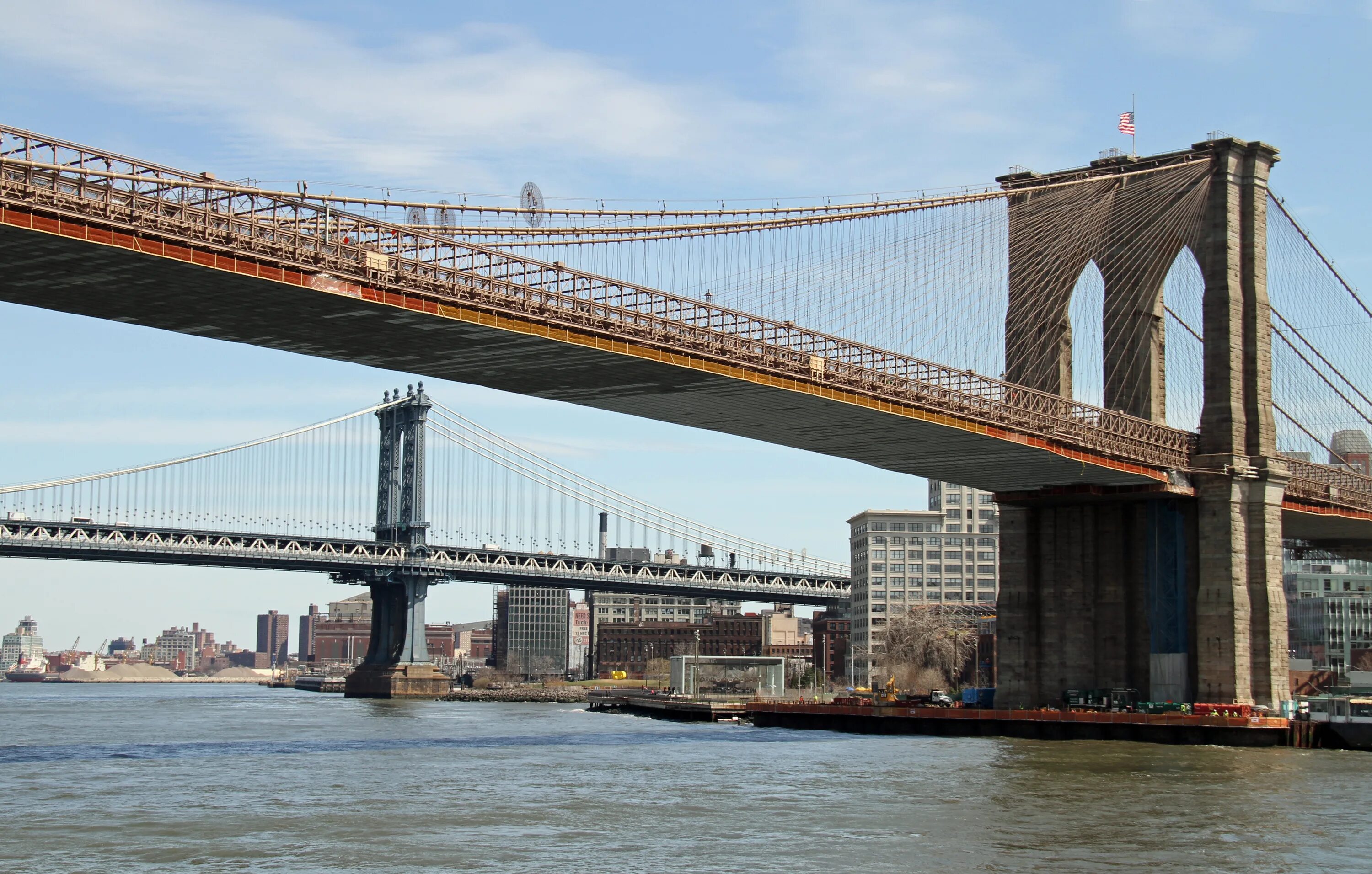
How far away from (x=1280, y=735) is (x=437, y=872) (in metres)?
40.1

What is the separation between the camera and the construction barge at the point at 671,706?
3501 inches

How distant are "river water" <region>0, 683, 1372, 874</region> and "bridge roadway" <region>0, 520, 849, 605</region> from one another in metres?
65.8

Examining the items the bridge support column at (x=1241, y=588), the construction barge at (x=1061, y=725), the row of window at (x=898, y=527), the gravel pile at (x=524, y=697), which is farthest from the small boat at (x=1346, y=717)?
the row of window at (x=898, y=527)

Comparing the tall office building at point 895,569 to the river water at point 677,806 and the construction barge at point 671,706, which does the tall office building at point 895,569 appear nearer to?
the construction barge at point 671,706

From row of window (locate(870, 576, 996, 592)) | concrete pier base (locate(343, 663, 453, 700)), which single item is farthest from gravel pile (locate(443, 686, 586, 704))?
row of window (locate(870, 576, 996, 592))

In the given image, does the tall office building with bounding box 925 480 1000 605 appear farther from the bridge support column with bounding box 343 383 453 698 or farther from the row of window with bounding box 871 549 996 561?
the bridge support column with bounding box 343 383 453 698

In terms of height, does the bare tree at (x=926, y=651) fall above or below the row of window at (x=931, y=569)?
below

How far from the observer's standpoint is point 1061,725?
63688 mm

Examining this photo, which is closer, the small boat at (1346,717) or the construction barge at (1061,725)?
the small boat at (1346,717)

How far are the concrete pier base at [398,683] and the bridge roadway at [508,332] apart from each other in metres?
88.7

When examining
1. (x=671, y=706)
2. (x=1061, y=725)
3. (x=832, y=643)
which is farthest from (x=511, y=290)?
(x=832, y=643)

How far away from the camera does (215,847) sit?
30422 mm

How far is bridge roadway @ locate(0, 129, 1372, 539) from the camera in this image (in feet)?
124

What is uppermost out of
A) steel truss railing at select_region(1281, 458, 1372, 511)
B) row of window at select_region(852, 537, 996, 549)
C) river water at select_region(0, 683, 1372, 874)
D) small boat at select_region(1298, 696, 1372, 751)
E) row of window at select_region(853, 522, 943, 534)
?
row of window at select_region(853, 522, 943, 534)
